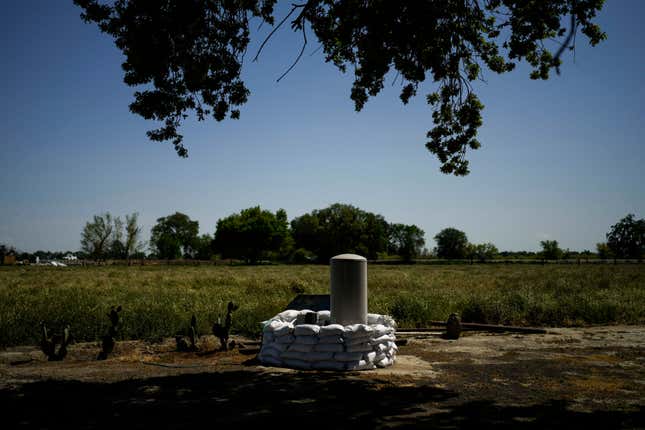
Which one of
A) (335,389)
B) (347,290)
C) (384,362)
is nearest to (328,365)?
(384,362)

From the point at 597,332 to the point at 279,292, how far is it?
11.9 m

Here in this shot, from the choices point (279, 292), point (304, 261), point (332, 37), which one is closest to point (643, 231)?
point (304, 261)

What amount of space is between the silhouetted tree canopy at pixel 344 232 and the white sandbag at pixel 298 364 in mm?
74775

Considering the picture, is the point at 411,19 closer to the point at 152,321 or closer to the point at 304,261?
the point at 152,321

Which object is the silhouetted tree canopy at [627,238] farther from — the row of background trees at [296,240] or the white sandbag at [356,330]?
the white sandbag at [356,330]

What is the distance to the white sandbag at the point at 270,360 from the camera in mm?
7621

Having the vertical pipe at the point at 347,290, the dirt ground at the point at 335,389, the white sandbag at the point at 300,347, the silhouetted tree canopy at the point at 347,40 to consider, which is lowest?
the dirt ground at the point at 335,389

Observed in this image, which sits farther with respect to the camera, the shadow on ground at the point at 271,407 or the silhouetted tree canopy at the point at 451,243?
the silhouetted tree canopy at the point at 451,243

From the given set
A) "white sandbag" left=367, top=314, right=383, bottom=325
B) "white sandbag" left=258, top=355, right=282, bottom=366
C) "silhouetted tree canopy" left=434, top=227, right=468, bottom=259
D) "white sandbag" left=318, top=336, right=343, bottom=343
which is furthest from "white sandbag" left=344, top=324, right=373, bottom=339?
"silhouetted tree canopy" left=434, top=227, right=468, bottom=259

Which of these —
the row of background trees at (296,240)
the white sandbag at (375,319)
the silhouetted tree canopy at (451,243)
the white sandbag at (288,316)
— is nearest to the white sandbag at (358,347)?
the white sandbag at (375,319)

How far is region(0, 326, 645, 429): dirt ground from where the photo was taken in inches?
196

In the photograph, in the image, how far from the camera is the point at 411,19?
729 cm

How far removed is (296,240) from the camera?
99.2 m

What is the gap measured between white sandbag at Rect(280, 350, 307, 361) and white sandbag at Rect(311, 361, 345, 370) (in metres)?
0.24
